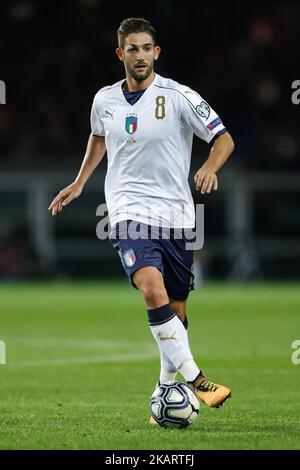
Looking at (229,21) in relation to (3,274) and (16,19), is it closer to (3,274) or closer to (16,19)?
(16,19)

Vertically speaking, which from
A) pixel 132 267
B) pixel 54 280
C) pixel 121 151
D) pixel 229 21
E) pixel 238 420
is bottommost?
pixel 54 280

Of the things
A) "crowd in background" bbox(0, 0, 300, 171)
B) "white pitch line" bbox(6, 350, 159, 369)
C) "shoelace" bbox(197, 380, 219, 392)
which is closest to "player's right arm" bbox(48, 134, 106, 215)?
"shoelace" bbox(197, 380, 219, 392)

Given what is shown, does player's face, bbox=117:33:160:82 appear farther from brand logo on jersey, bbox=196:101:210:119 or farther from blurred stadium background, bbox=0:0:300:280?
blurred stadium background, bbox=0:0:300:280

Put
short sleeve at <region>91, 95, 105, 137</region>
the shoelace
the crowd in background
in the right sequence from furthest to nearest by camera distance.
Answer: the crowd in background < short sleeve at <region>91, 95, 105, 137</region> < the shoelace

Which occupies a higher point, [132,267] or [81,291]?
[132,267]

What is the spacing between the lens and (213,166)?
23.3 feet

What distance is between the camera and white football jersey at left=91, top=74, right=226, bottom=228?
731 cm

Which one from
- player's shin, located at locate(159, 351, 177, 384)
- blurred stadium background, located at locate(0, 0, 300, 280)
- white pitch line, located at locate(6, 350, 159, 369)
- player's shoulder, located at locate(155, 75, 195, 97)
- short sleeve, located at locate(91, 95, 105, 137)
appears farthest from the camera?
blurred stadium background, located at locate(0, 0, 300, 280)

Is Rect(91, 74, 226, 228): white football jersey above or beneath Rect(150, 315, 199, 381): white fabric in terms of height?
above

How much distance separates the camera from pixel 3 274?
85.7 feet

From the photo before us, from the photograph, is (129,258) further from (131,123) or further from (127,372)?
(127,372)

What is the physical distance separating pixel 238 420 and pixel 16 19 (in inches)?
914

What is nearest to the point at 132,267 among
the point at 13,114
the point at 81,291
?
the point at 81,291

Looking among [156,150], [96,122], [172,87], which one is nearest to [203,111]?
[172,87]
